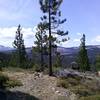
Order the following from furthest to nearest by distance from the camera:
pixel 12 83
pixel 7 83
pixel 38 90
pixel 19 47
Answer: pixel 19 47
pixel 12 83
pixel 7 83
pixel 38 90

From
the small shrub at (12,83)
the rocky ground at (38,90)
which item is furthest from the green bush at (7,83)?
the rocky ground at (38,90)

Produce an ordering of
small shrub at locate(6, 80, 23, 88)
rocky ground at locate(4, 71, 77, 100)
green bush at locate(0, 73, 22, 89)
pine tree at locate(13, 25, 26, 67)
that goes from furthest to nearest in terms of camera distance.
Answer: pine tree at locate(13, 25, 26, 67), small shrub at locate(6, 80, 23, 88), green bush at locate(0, 73, 22, 89), rocky ground at locate(4, 71, 77, 100)

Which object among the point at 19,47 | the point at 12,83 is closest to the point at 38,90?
the point at 12,83

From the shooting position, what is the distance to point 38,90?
31047 millimetres

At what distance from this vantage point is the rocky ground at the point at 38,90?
1122 inches

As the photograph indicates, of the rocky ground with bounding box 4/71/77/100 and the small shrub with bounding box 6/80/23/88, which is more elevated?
the small shrub with bounding box 6/80/23/88

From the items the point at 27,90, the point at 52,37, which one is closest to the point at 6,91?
the point at 27,90

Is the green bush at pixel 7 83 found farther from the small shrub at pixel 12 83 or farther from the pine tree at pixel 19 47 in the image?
the pine tree at pixel 19 47

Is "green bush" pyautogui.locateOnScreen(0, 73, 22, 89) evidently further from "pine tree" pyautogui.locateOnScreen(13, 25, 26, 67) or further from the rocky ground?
"pine tree" pyautogui.locateOnScreen(13, 25, 26, 67)

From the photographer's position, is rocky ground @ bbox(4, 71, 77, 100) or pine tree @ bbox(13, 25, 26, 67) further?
pine tree @ bbox(13, 25, 26, 67)

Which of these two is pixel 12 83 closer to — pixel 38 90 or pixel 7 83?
pixel 7 83

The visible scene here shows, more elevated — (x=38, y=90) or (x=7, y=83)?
(x=7, y=83)

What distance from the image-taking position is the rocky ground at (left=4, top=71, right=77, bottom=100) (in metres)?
28.5

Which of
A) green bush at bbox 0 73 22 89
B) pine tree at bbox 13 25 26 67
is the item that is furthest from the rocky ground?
pine tree at bbox 13 25 26 67
